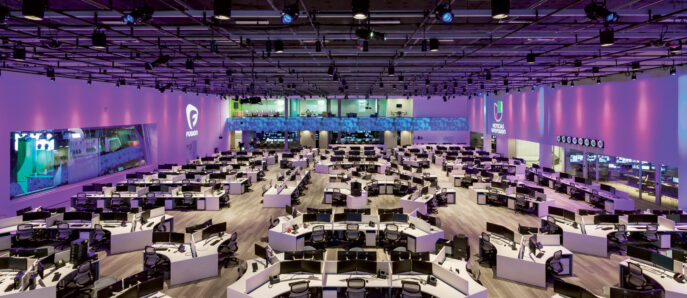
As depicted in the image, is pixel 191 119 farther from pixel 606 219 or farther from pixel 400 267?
pixel 606 219

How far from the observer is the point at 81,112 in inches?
709

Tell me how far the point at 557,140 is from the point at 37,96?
1000 inches

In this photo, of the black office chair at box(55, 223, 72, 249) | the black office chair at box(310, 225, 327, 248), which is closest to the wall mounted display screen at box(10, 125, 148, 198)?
the black office chair at box(55, 223, 72, 249)

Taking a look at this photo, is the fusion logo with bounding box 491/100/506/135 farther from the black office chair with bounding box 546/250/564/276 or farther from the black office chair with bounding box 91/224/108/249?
the black office chair with bounding box 91/224/108/249

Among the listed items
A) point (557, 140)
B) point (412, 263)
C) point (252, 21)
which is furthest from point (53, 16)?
point (557, 140)

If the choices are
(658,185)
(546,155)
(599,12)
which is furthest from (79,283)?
(546,155)

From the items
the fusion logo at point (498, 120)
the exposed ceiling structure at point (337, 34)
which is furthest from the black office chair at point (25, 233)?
the fusion logo at point (498, 120)

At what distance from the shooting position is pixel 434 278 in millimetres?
7531

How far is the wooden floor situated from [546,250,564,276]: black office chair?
37 cm

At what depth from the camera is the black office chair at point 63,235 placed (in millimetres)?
11250

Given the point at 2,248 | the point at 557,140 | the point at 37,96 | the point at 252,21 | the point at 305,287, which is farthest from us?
the point at 557,140

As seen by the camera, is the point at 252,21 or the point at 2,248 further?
the point at 2,248

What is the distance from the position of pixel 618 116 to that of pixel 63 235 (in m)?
21.5

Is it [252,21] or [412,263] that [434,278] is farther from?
[252,21]
